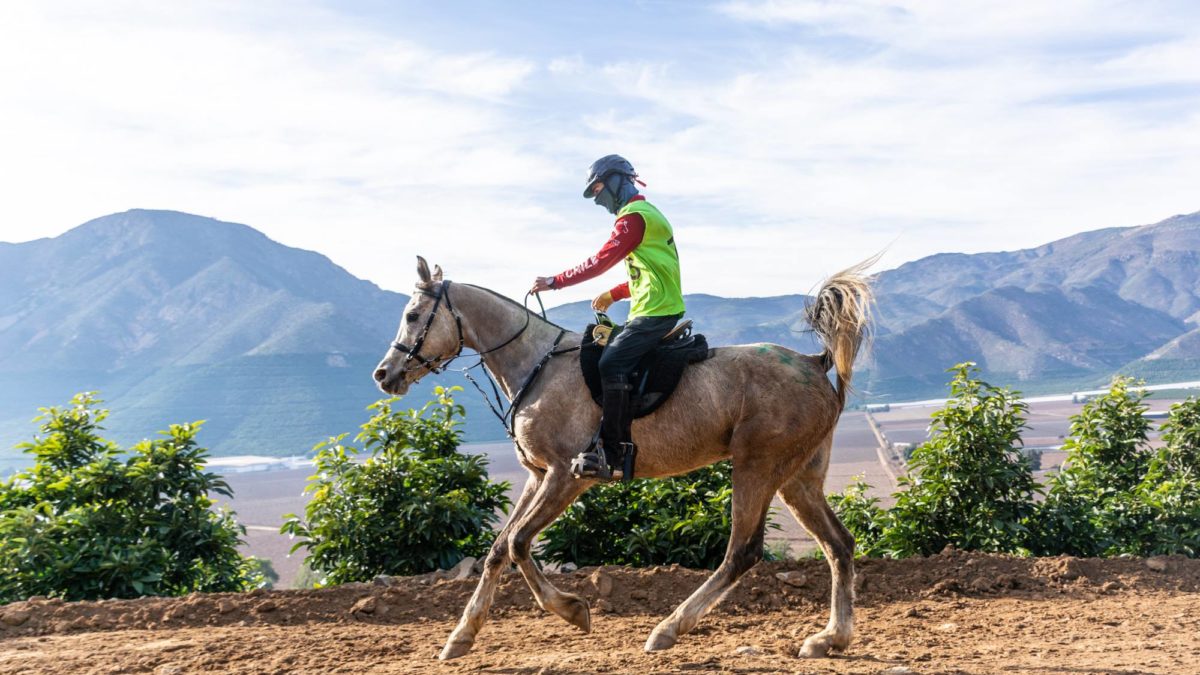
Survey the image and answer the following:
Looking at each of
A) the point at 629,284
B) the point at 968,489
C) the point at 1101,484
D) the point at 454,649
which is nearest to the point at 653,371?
the point at 629,284

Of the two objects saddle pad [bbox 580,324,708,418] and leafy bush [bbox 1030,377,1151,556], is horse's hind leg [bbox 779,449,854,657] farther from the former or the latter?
leafy bush [bbox 1030,377,1151,556]

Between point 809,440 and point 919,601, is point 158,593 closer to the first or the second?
point 809,440

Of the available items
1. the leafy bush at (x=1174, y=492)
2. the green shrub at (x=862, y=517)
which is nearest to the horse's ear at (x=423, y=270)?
the green shrub at (x=862, y=517)

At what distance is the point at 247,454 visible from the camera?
619 feet

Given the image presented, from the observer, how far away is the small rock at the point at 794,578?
8484 millimetres

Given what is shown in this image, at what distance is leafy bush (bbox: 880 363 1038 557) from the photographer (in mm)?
9898

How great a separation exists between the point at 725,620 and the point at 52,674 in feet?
15.8

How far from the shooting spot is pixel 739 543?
6742 millimetres

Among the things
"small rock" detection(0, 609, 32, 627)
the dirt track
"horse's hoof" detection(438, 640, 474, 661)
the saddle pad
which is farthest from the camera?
"small rock" detection(0, 609, 32, 627)

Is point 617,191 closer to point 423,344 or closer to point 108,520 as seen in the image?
point 423,344

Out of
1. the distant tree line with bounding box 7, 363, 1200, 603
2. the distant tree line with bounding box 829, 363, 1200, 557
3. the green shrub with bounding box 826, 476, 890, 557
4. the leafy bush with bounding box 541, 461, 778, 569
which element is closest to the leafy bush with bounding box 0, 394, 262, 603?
the distant tree line with bounding box 7, 363, 1200, 603

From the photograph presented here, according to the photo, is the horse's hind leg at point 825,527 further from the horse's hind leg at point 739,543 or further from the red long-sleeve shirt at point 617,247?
the red long-sleeve shirt at point 617,247

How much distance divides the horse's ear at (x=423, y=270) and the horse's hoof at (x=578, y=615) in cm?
263

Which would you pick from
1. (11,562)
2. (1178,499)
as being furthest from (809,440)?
(11,562)
